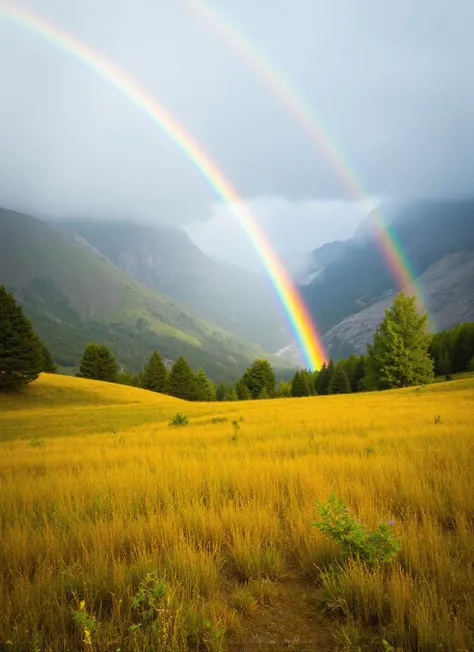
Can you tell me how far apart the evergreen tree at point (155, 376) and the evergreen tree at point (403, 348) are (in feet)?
163

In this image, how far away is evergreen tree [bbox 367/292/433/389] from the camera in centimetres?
4209

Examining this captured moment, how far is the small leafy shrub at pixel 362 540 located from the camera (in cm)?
334

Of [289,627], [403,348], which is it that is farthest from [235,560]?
[403,348]

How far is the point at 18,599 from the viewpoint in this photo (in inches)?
115

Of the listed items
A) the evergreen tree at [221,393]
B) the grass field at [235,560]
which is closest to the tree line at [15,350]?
the grass field at [235,560]

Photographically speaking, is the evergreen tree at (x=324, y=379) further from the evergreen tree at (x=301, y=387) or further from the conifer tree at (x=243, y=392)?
the conifer tree at (x=243, y=392)

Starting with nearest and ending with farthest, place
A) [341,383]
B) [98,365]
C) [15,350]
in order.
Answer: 1. [15,350]
2. [98,365]
3. [341,383]

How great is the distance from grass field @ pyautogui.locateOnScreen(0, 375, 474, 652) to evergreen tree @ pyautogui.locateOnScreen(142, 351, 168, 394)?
7313cm

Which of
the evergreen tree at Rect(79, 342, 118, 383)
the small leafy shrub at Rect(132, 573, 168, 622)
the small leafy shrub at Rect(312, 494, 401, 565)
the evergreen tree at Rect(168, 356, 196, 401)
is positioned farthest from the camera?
the evergreen tree at Rect(168, 356, 196, 401)

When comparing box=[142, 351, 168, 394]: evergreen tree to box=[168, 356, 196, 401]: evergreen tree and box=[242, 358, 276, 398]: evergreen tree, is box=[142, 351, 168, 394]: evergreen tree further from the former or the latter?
box=[242, 358, 276, 398]: evergreen tree

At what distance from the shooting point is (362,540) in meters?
3.45

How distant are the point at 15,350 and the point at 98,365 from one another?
3185cm

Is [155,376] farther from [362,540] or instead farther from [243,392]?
[362,540]

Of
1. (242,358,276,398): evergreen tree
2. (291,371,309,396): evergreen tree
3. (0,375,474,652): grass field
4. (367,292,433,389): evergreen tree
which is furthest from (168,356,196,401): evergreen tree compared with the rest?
(0,375,474,652): grass field
